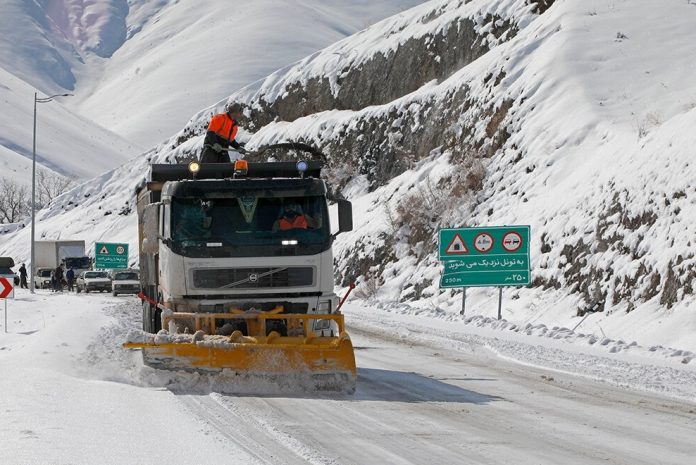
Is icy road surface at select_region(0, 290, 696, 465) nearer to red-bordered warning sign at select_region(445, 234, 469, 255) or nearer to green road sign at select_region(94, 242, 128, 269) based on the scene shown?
red-bordered warning sign at select_region(445, 234, 469, 255)

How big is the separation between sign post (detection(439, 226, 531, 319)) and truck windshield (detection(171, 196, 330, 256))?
459 inches

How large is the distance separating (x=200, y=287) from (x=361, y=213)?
105ft

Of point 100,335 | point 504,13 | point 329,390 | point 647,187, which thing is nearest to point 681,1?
point 504,13

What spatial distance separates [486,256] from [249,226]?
1251 cm

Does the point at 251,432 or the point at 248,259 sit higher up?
the point at 248,259

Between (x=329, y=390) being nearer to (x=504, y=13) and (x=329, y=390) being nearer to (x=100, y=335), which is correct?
(x=100, y=335)

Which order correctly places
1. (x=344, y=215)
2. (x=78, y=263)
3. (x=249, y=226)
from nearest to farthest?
(x=249, y=226), (x=344, y=215), (x=78, y=263)

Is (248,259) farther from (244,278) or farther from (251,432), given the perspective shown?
(251,432)

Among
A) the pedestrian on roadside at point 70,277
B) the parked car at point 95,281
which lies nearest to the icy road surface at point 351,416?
the parked car at point 95,281

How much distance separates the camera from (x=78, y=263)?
63500mm

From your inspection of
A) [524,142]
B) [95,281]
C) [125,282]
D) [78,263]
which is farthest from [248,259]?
[78,263]

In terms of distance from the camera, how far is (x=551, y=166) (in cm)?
3225

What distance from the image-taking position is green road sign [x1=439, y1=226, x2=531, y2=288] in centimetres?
2459

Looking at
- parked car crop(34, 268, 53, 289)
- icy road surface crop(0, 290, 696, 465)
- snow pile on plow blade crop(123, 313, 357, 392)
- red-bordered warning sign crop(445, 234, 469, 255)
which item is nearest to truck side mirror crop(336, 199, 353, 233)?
snow pile on plow blade crop(123, 313, 357, 392)
